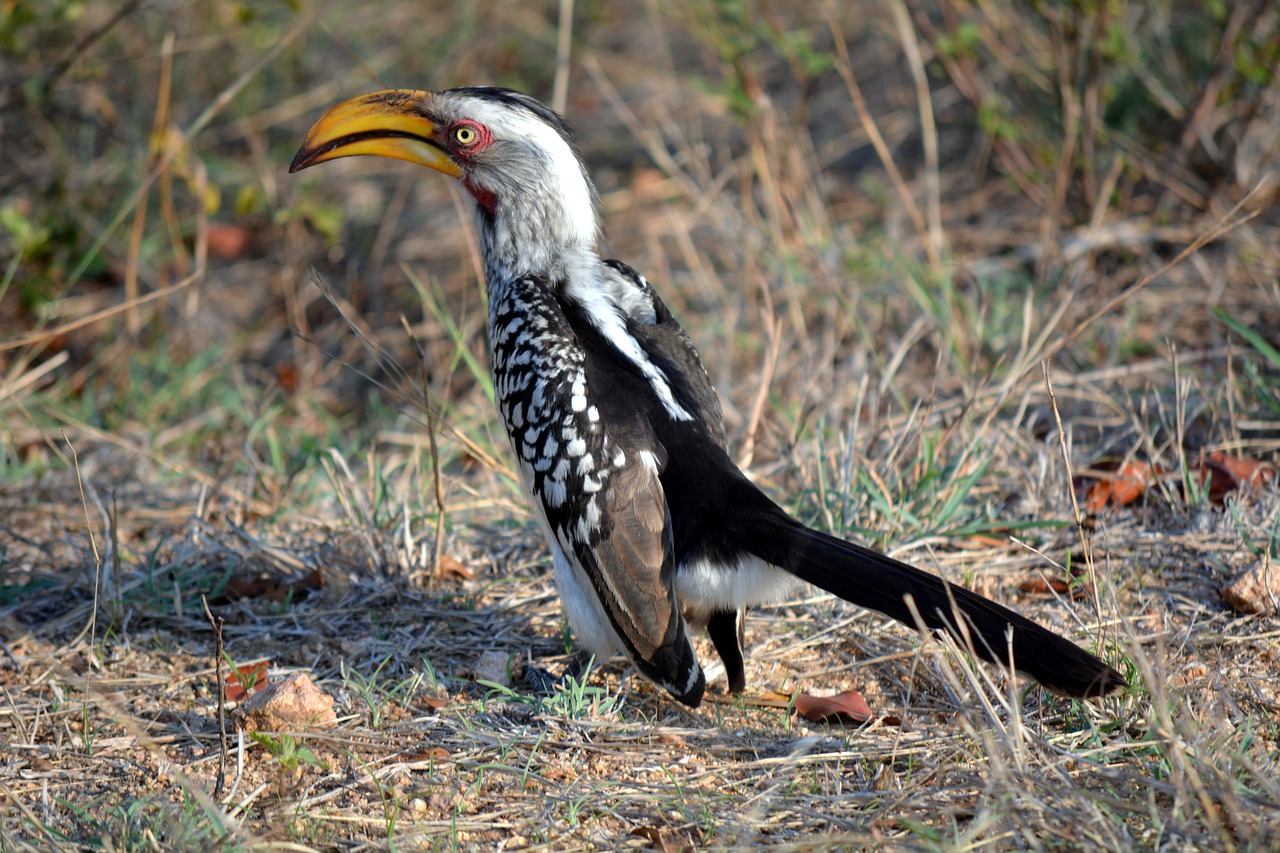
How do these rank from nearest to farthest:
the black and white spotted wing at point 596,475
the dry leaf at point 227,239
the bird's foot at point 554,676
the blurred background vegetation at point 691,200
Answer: the black and white spotted wing at point 596,475, the bird's foot at point 554,676, the blurred background vegetation at point 691,200, the dry leaf at point 227,239

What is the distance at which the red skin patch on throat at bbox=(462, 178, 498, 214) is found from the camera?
3557 mm

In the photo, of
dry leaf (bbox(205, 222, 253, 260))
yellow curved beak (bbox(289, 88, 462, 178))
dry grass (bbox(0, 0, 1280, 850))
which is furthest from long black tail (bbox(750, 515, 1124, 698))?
dry leaf (bbox(205, 222, 253, 260))

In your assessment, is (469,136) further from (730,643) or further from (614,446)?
(730,643)

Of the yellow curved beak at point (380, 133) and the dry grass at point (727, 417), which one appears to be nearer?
the dry grass at point (727, 417)

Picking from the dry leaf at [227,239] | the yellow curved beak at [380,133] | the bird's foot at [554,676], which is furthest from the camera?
the dry leaf at [227,239]

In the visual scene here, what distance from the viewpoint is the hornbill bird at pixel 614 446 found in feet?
8.66

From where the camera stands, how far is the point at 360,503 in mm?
3658

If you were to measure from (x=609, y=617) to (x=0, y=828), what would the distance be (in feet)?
4.56

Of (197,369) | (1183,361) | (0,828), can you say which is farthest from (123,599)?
(1183,361)

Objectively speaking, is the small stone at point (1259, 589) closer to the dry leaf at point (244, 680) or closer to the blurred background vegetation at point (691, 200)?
the blurred background vegetation at point (691, 200)

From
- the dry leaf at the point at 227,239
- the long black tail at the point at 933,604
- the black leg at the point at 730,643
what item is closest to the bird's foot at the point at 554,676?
the black leg at the point at 730,643

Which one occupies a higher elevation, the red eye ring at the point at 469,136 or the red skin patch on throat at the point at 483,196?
the red eye ring at the point at 469,136

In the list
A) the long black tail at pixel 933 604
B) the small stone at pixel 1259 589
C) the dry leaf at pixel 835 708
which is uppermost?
the long black tail at pixel 933 604

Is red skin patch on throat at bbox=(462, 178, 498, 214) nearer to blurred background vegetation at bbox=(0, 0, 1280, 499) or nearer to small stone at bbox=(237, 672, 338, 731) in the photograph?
blurred background vegetation at bbox=(0, 0, 1280, 499)
